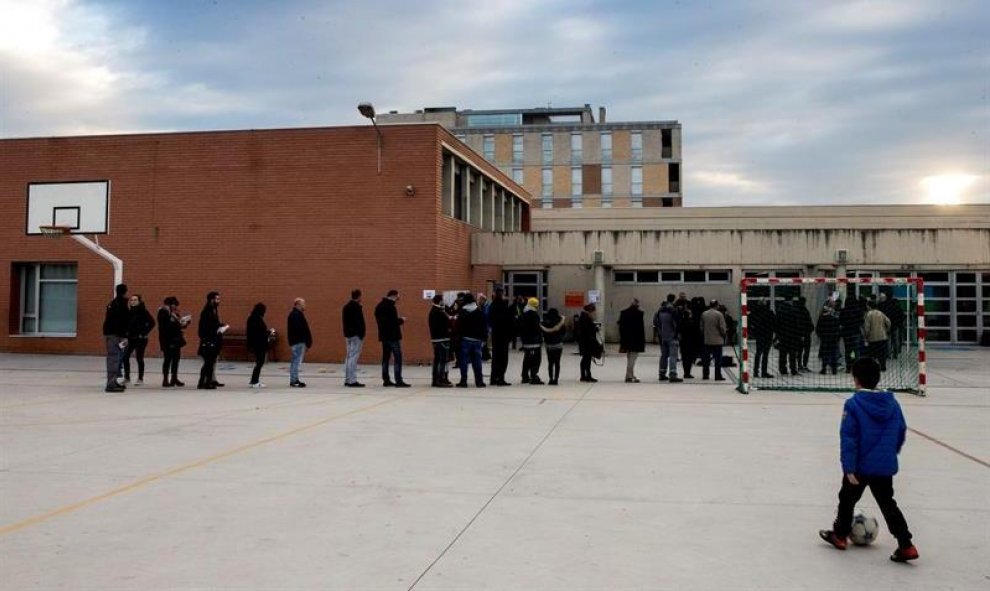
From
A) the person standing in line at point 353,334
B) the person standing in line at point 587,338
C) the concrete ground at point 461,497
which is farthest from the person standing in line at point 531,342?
the concrete ground at point 461,497

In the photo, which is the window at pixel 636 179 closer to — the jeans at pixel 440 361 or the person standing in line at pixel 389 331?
the jeans at pixel 440 361

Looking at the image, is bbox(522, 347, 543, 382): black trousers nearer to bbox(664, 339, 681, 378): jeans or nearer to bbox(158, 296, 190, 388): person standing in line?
bbox(664, 339, 681, 378): jeans

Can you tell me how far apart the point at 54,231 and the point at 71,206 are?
6.02 ft

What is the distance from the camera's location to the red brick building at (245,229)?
20.0 meters

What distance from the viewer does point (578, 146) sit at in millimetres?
69688

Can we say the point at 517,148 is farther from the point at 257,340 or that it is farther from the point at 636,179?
the point at 257,340

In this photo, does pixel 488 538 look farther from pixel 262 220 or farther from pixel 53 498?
pixel 262 220

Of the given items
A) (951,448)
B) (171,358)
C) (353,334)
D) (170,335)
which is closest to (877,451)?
(951,448)

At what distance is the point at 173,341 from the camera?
47.7 ft

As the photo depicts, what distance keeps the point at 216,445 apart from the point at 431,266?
37.7ft

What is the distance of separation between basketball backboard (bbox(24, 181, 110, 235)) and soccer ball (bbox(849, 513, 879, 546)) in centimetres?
2079

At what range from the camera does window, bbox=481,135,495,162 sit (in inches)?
2815

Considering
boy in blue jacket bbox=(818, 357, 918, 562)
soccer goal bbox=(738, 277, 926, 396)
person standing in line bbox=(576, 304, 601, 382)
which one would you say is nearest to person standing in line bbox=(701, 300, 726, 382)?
soccer goal bbox=(738, 277, 926, 396)

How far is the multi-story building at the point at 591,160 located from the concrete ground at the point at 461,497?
57285mm
